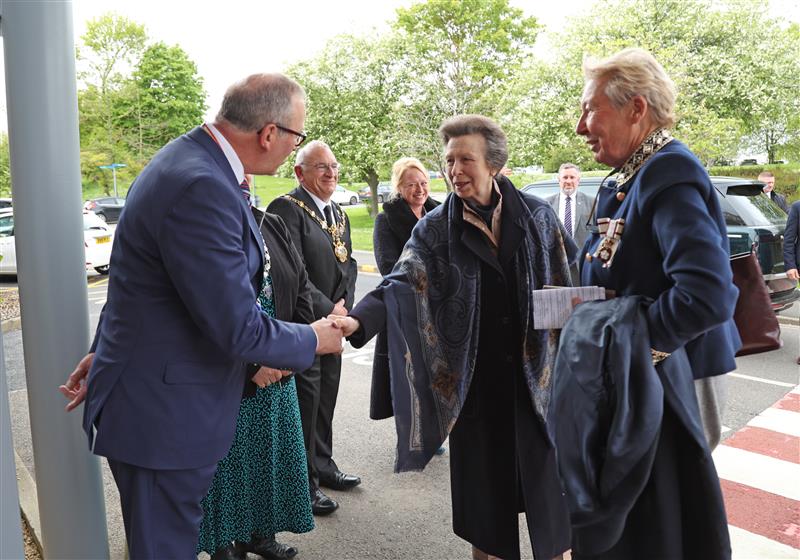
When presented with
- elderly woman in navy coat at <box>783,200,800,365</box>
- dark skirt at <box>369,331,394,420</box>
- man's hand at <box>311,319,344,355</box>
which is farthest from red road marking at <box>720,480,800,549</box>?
elderly woman in navy coat at <box>783,200,800,365</box>

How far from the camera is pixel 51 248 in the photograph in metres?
2.81

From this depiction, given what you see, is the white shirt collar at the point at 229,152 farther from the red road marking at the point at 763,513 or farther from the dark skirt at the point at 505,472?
the red road marking at the point at 763,513

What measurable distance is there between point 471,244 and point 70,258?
5.57ft

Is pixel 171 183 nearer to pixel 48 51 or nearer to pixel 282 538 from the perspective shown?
pixel 48 51

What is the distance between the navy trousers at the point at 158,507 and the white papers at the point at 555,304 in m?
1.23

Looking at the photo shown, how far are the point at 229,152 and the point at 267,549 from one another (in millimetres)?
2131

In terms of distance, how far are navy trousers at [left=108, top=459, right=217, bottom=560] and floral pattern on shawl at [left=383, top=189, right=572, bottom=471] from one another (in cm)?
96

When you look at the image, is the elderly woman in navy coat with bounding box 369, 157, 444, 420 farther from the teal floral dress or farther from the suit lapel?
the suit lapel

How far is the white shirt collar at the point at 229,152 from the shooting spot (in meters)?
2.24

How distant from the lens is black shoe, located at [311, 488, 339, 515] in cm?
396

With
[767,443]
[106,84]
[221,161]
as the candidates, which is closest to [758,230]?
[767,443]

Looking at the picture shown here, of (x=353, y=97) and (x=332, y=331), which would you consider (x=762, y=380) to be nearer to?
(x=332, y=331)

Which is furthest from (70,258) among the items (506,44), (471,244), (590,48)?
(506,44)

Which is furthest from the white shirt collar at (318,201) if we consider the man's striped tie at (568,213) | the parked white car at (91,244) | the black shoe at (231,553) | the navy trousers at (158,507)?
the parked white car at (91,244)
